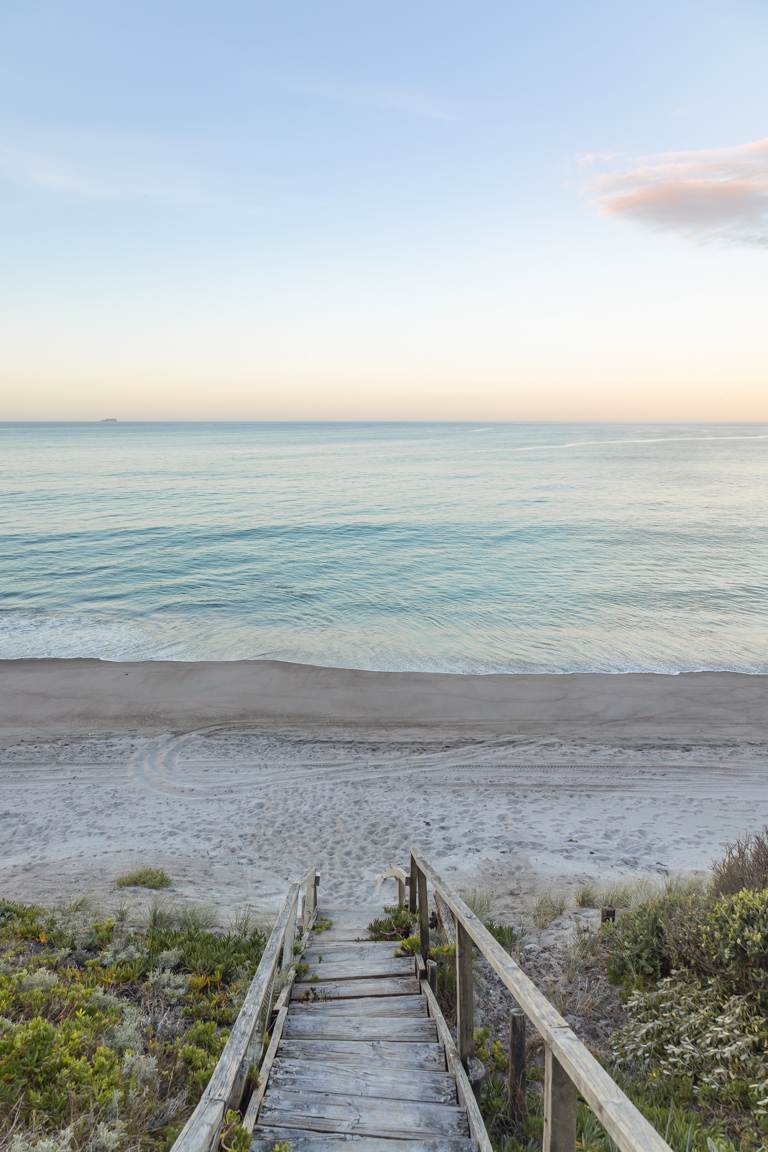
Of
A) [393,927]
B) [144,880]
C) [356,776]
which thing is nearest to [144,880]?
[144,880]

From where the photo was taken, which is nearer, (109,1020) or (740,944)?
(109,1020)

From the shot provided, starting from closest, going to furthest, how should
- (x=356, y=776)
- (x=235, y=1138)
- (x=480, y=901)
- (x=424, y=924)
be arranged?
(x=235, y=1138) < (x=424, y=924) < (x=480, y=901) < (x=356, y=776)

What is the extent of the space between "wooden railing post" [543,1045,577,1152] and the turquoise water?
19002mm

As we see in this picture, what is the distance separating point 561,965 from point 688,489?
70.4m

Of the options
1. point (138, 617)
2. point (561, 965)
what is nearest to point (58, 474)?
point (138, 617)

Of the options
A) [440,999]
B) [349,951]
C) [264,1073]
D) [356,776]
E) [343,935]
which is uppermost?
[264,1073]

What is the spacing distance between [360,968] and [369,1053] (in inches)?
78.1

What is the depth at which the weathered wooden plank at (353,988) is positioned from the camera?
559cm

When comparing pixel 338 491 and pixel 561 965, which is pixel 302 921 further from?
pixel 338 491

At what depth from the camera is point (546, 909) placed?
27.9 feet

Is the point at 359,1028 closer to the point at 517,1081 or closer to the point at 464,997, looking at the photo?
the point at 464,997

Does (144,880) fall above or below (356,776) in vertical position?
above

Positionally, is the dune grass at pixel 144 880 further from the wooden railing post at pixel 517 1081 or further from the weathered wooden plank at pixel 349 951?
the wooden railing post at pixel 517 1081

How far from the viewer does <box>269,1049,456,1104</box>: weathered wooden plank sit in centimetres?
387
